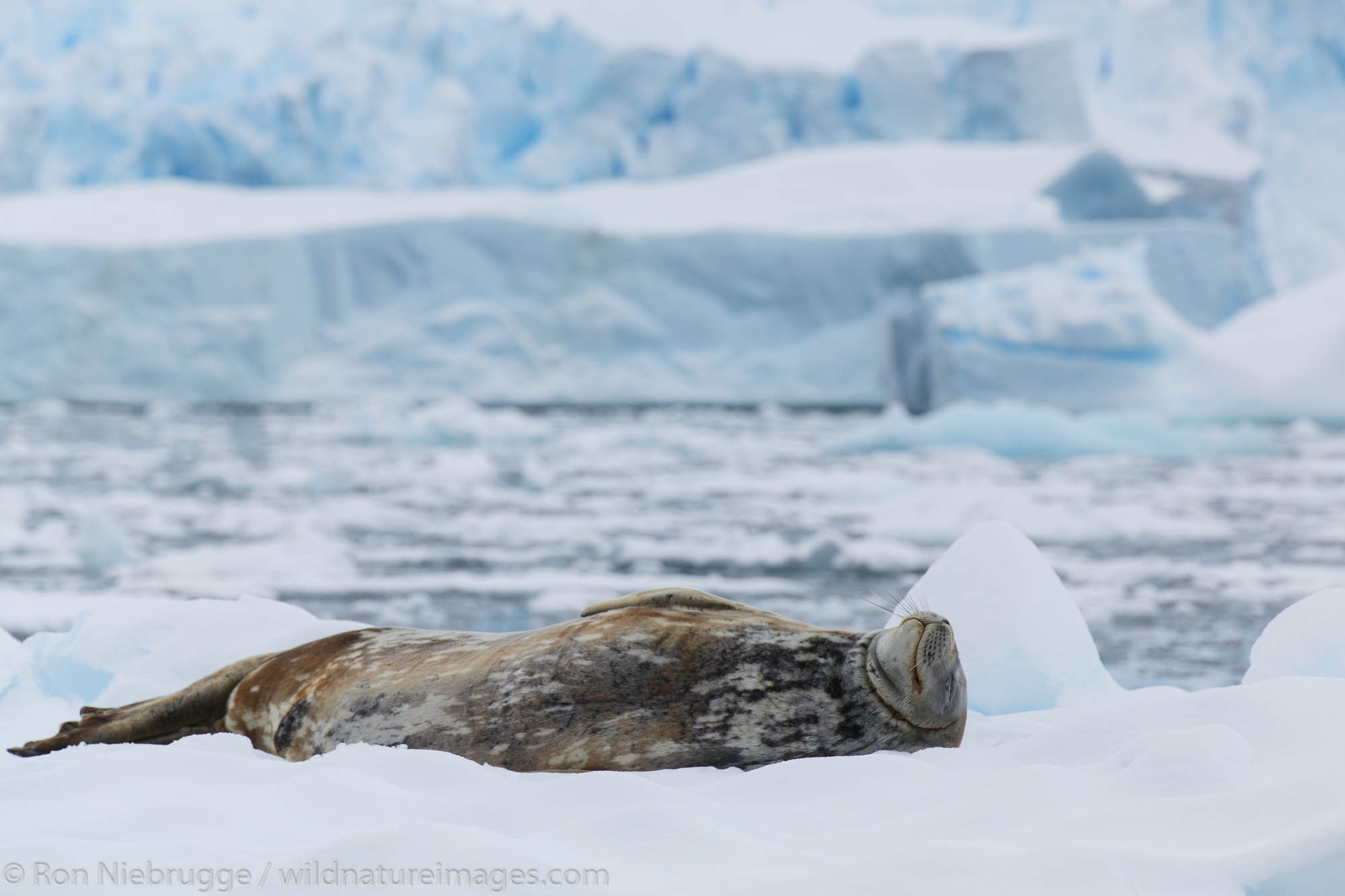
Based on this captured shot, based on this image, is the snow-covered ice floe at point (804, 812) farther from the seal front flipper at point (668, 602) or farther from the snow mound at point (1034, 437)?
the snow mound at point (1034, 437)

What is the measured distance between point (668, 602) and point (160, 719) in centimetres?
81

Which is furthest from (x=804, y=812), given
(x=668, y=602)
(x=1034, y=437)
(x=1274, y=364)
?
(x=1274, y=364)

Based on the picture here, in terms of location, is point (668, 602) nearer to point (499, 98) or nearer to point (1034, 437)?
point (1034, 437)

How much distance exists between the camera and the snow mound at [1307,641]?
2070 millimetres

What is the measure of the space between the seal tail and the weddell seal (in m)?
0.26

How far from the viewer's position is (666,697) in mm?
1640

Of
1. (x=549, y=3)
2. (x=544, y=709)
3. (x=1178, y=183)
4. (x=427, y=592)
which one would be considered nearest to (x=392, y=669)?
(x=544, y=709)

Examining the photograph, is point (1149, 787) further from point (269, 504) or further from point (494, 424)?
point (494, 424)

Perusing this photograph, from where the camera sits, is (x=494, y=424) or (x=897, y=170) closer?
(x=494, y=424)

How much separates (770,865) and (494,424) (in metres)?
10.3

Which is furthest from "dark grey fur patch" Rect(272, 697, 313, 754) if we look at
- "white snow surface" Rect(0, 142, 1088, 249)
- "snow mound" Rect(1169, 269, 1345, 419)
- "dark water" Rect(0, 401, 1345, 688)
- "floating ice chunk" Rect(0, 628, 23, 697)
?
"white snow surface" Rect(0, 142, 1088, 249)

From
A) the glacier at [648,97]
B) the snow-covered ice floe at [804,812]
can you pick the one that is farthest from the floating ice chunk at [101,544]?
the glacier at [648,97]

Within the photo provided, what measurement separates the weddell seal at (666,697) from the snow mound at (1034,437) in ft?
29.3

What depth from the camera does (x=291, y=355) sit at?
49.4 feet
